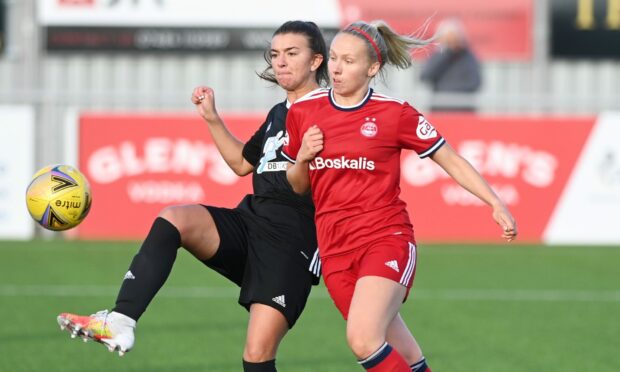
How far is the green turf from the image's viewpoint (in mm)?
8250

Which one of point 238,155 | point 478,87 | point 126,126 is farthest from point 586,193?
point 238,155

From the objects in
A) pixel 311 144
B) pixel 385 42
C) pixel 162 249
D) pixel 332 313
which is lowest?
pixel 332 313

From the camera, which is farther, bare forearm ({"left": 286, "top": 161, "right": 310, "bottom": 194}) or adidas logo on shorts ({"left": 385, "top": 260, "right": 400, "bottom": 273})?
bare forearm ({"left": 286, "top": 161, "right": 310, "bottom": 194})

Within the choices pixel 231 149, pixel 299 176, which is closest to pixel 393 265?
pixel 299 176

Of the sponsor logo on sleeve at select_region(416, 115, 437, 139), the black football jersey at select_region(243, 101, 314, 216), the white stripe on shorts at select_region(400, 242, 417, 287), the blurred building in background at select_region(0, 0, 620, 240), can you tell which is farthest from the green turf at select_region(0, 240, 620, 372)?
the blurred building in background at select_region(0, 0, 620, 240)

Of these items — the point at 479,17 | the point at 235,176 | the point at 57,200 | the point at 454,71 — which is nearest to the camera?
the point at 57,200

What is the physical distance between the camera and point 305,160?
5598 millimetres

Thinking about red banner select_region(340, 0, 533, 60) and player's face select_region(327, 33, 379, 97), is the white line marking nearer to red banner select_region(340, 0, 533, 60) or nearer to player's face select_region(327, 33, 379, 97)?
player's face select_region(327, 33, 379, 97)

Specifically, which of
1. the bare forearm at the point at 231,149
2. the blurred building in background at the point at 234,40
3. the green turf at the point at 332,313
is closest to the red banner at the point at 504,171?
the green turf at the point at 332,313

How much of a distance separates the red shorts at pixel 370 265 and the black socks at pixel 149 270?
678 millimetres

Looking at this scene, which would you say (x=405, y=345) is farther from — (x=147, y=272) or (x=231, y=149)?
(x=231, y=149)

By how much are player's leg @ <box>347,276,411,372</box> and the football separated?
1539mm

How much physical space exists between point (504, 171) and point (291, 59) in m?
8.93

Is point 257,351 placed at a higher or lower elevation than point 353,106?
lower
